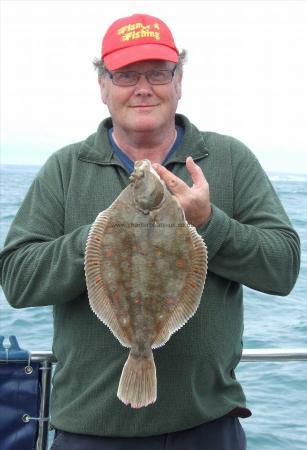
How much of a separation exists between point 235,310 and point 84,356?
2.32ft

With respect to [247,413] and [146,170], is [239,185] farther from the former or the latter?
[247,413]

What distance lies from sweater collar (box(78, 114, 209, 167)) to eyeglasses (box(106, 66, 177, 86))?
0.30 meters

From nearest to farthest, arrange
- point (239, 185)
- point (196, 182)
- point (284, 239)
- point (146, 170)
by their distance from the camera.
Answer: point (146, 170) → point (196, 182) → point (284, 239) → point (239, 185)

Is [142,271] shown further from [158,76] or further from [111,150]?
Result: [158,76]

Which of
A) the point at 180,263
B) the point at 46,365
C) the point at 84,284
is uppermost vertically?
the point at 180,263

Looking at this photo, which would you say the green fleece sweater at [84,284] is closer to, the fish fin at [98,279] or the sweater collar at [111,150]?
the sweater collar at [111,150]

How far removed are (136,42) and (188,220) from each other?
2.98 ft

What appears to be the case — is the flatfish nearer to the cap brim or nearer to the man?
the man

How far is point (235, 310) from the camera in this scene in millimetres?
3236

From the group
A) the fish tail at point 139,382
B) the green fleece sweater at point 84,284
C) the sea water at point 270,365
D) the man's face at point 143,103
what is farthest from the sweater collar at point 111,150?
the sea water at point 270,365

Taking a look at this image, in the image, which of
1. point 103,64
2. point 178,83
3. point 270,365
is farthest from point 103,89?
point 270,365

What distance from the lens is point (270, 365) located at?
26.3ft

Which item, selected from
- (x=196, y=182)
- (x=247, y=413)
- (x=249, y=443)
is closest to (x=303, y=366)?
(x=249, y=443)

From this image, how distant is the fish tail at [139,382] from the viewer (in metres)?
2.70
